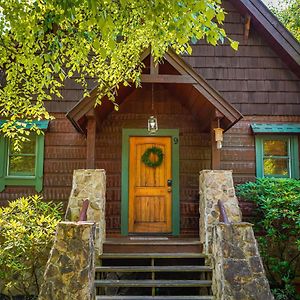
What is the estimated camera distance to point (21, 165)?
264 inches

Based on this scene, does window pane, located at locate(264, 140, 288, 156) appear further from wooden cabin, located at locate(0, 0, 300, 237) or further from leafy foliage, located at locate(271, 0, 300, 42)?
leafy foliage, located at locate(271, 0, 300, 42)

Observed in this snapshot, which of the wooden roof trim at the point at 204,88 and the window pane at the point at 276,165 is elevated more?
the wooden roof trim at the point at 204,88

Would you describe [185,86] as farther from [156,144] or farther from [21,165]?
[21,165]

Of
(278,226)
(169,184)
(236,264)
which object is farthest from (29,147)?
(278,226)

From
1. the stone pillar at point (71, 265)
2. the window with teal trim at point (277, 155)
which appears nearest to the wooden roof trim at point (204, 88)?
the window with teal trim at point (277, 155)

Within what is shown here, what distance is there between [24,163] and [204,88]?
3.94 m

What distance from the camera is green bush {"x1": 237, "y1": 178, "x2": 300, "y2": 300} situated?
5438mm

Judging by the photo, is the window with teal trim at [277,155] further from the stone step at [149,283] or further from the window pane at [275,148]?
the stone step at [149,283]

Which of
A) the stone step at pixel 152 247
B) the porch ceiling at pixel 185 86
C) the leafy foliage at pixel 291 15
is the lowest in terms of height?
the stone step at pixel 152 247

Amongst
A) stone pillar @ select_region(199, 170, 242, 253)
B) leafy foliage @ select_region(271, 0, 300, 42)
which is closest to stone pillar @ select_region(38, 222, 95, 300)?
stone pillar @ select_region(199, 170, 242, 253)

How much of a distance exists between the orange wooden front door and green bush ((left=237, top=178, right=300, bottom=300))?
1.46 meters

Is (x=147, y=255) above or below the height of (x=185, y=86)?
below

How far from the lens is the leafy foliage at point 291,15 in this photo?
12.1m

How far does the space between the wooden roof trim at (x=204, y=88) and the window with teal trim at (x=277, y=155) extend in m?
1.86
